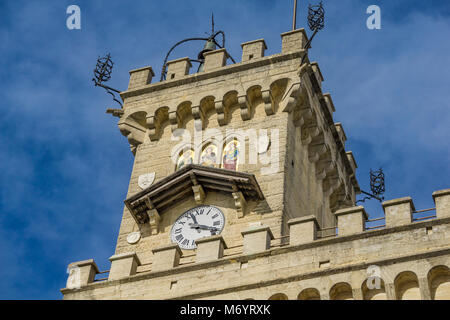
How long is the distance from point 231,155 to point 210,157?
30.3 inches

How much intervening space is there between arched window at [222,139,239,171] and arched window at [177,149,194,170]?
1.16m

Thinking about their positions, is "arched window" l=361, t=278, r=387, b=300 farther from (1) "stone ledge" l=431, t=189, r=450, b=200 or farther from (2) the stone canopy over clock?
(2) the stone canopy over clock

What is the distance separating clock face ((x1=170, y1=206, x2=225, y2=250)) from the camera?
102 ft

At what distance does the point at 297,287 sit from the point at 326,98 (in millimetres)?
13040

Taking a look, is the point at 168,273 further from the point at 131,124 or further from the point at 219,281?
the point at 131,124

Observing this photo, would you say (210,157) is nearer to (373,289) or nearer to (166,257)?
(166,257)

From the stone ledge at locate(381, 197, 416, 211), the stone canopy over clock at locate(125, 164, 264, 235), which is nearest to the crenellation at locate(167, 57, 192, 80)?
the stone canopy over clock at locate(125, 164, 264, 235)

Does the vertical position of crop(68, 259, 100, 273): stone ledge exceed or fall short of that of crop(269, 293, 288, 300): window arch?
it exceeds it

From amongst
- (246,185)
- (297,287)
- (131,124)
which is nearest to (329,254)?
(297,287)

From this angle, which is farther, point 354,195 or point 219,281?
point 354,195

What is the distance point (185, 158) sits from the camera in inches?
1348
